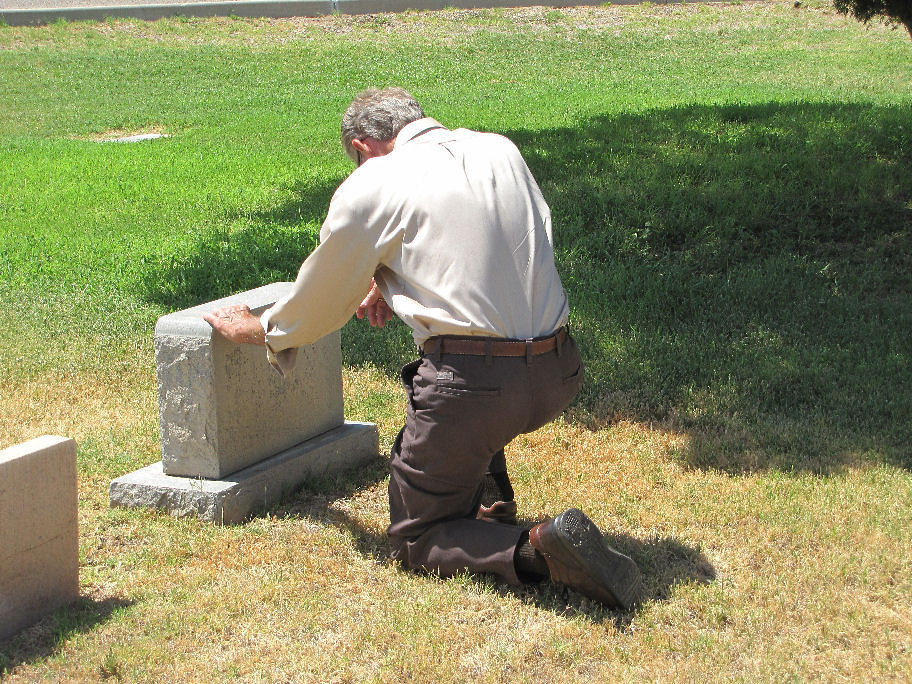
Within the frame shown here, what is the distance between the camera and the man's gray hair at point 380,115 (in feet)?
12.1

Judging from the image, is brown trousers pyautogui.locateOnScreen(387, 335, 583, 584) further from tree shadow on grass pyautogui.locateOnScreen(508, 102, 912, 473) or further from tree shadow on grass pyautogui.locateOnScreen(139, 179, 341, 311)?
tree shadow on grass pyautogui.locateOnScreen(139, 179, 341, 311)

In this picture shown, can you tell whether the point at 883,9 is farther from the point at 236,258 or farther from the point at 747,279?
the point at 236,258

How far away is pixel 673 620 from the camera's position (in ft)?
11.2

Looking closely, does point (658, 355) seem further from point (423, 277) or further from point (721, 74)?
point (721, 74)

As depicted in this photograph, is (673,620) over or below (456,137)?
below

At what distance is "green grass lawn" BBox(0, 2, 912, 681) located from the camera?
10.8 feet

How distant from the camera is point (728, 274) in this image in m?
7.35

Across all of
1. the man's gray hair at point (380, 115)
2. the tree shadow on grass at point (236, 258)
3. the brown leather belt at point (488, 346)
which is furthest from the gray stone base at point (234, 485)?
the tree shadow on grass at point (236, 258)

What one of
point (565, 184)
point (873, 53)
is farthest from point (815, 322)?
point (873, 53)

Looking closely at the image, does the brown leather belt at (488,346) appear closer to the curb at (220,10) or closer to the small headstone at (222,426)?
the small headstone at (222,426)

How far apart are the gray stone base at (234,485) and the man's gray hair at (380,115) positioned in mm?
1468

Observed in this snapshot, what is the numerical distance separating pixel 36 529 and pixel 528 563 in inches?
62.5

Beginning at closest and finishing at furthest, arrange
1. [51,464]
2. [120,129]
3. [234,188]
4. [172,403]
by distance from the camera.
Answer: [51,464]
[172,403]
[234,188]
[120,129]

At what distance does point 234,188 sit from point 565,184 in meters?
3.69
